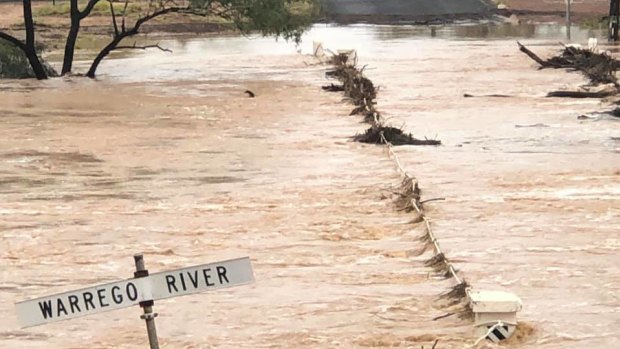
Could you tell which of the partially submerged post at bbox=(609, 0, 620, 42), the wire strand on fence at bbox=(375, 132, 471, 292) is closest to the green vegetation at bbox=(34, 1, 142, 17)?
the partially submerged post at bbox=(609, 0, 620, 42)

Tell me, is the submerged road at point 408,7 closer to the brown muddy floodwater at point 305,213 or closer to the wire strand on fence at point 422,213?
the brown muddy floodwater at point 305,213

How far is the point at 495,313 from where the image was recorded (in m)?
7.95

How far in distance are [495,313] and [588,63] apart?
25.0 m

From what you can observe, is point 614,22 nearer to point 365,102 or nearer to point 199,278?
point 365,102

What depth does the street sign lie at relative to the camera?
4988 millimetres

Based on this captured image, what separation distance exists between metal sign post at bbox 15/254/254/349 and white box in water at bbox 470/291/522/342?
117 inches

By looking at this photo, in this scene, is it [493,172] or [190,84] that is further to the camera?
[190,84]

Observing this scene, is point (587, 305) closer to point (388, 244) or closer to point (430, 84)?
point (388, 244)

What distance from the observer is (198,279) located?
5.13 m

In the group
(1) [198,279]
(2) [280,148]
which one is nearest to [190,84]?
(2) [280,148]

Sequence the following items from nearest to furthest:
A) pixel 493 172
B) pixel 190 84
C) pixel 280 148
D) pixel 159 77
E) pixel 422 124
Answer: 1. pixel 493 172
2. pixel 280 148
3. pixel 422 124
4. pixel 190 84
5. pixel 159 77

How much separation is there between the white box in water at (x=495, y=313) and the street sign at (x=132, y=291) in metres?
2.98

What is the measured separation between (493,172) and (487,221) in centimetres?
330

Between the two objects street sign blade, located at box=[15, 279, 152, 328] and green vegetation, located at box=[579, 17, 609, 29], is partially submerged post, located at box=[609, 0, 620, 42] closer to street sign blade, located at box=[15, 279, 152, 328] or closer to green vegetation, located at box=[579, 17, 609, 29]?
green vegetation, located at box=[579, 17, 609, 29]
